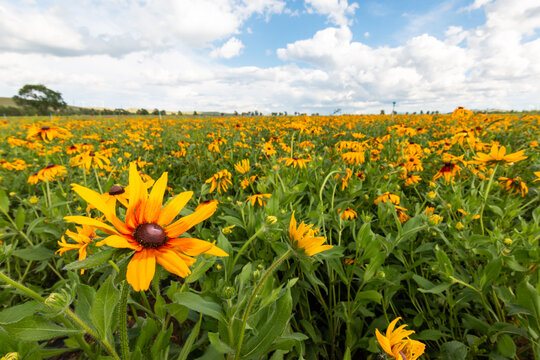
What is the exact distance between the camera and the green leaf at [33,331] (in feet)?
2.03

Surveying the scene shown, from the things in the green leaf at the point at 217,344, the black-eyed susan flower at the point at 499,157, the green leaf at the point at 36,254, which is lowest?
the green leaf at the point at 36,254

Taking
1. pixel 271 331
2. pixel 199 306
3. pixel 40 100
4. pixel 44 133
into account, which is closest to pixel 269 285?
pixel 271 331

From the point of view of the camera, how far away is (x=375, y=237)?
1253mm

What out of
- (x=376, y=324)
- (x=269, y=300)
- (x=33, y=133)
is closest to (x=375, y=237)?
(x=376, y=324)

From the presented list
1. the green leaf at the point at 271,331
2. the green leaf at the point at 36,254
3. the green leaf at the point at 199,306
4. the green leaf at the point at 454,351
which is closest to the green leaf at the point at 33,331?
the green leaf at the point at 199,306

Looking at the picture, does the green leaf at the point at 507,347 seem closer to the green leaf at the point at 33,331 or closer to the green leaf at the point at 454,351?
the green leaf at the point at 454,351

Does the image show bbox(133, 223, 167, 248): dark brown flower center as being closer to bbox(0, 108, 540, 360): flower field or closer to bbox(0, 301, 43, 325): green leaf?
bbox(0, 108, 540, 360): flower field

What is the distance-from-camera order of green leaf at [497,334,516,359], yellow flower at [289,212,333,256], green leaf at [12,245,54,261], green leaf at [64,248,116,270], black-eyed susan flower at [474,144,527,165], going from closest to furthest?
green leaf at [64,248,116,270], yellow flower at [289,212,333,256], green leaf at [497,334,516,359], green leaf at [12,245,54,261], black-eyed susan flower at [474,144,527,165]

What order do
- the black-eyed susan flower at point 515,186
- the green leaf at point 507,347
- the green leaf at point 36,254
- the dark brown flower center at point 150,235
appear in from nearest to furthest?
the dark brown flower center at point 150,235 → the green leaf at point 507,347 → the green leaf at point 36,254 → the black-eyed susan flower at point 515,186

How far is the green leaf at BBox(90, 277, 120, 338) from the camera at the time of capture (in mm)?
631

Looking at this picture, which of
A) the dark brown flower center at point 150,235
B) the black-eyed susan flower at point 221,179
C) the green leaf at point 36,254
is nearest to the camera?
the dark brown flower center at point 150,235

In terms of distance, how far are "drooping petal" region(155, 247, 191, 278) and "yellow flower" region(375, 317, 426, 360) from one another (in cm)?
57

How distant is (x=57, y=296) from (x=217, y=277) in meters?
0.64

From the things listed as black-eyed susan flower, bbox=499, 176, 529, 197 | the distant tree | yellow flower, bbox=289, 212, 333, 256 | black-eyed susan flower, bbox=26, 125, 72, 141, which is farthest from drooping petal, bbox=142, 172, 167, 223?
the distant tree
